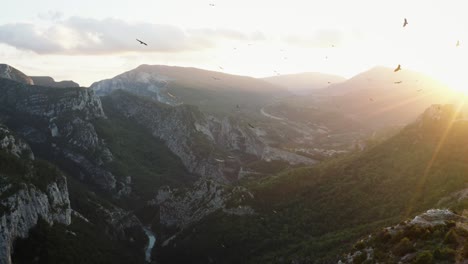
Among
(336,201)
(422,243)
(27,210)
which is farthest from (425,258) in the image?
(27,210)

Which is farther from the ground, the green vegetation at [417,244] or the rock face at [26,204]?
the green vegetation at [417,244]

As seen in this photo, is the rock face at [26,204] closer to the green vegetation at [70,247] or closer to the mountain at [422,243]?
the green vegetation at [70,247]

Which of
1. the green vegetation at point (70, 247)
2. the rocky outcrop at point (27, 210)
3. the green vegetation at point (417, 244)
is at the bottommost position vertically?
the green vegetation at point (70, 247)

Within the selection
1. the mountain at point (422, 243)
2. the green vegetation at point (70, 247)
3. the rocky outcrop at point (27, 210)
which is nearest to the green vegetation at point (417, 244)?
the mountain at point (422, 243)

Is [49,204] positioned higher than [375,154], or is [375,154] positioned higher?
[375,154]

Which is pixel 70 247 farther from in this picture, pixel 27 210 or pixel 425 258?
pixel 425 258

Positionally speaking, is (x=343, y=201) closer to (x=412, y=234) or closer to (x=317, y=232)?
(x=317, y=232)

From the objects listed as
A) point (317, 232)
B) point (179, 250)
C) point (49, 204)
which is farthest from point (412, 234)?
point (49, 204)
